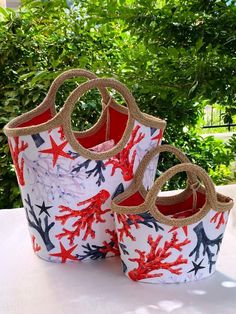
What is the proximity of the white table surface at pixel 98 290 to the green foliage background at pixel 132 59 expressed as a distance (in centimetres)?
30

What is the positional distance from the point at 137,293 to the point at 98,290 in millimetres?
51

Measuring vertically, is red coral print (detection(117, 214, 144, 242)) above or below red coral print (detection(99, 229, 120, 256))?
above

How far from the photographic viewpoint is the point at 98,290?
600 millimetres

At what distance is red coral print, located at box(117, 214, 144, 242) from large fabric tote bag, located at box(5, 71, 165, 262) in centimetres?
6

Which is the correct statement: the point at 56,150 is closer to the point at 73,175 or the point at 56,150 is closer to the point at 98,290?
the point at 73,175

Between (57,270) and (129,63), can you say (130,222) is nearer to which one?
(57,270)

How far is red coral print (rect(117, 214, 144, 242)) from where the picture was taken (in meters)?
0.60

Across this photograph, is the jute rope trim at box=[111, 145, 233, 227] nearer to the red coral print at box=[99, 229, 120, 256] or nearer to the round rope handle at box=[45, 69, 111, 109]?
the red coral print at box=[99, 229, 120, 256]

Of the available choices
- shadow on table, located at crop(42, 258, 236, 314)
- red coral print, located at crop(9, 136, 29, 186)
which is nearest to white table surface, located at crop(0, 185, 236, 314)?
shadow on table, located at crop(42, 258, 236, 314)

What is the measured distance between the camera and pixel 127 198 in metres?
0.67

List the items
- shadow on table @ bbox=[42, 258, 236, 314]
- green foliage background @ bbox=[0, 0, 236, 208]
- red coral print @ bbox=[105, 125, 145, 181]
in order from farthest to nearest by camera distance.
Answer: green foliage background @ bbox=[0, 0, 236, 208] → red coral print @ bbox=[105, 125, 145, 181] → shadow on table @ bbox=[42, 258, 236, 314]

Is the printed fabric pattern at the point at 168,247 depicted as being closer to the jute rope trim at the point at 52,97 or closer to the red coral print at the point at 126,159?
the red coral print at the point at 126,159

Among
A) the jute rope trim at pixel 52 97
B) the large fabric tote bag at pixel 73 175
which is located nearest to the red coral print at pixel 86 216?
the large fabric tote bag at pixel 73 175

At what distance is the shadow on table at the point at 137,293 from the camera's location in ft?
1.80
